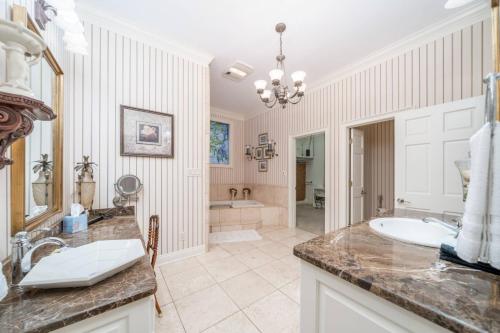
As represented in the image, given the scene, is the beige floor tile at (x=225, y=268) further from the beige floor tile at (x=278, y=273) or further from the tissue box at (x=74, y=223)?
the tissue box at (x=74, y=223)

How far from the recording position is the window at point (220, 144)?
5.16 m

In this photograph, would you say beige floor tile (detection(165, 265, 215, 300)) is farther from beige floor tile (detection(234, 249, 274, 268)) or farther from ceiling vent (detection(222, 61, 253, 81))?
ceiling vent (detection(222, 61, 253, 81))

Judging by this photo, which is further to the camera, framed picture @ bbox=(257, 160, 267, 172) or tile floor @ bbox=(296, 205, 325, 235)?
framed picture @ bbox=(257, 160, 267, 172)

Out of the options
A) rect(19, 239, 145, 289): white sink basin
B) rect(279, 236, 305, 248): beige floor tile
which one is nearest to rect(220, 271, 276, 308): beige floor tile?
rect(279, 236, 305, 248): beige floor tile

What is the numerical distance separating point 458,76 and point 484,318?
2.72 metres

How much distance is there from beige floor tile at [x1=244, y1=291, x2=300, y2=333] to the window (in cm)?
385

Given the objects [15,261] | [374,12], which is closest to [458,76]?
[374,12]

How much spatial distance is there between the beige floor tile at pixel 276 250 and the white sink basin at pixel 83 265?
220 cm

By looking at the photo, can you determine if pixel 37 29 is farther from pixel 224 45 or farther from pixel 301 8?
pixel 301 8

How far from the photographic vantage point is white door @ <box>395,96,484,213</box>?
6.13 feet

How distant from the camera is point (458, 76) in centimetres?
205

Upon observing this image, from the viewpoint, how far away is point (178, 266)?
2.41 metres

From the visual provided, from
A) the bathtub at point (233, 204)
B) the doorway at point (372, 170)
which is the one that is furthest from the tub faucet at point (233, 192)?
the doorway at point (372, 170)

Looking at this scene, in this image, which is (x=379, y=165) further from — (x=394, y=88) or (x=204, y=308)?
(x=204, y=308)
